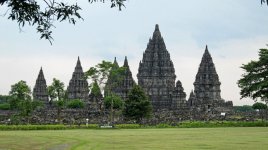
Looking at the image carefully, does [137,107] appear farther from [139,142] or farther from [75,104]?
[139,142]

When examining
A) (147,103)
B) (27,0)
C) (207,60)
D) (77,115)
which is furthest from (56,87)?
(27,0)

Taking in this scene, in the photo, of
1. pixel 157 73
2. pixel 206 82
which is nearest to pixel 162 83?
pixel 157 73

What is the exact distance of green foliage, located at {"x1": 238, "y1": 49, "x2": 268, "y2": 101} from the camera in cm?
5962

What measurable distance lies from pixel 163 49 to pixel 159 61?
9.95ft

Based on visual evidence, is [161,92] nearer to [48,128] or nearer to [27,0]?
[48,128]

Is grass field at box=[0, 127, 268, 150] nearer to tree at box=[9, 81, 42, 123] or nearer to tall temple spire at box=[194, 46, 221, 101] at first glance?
tree at box=[9, 81, 42, 123]

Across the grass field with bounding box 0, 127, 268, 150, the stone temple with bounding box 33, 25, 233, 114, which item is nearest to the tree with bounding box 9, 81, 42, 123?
the stone temple with bounding box 33, 25, 233, 114

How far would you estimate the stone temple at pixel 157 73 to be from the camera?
121 m

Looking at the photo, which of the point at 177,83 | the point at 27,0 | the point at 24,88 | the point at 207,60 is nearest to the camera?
the point at 27,0

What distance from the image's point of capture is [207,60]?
414 ft

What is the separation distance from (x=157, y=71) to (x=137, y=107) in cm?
4375

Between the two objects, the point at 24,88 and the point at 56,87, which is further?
the point at 56,87

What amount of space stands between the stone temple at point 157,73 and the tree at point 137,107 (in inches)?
1587

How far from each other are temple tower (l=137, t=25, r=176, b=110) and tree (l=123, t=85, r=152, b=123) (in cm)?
4081
